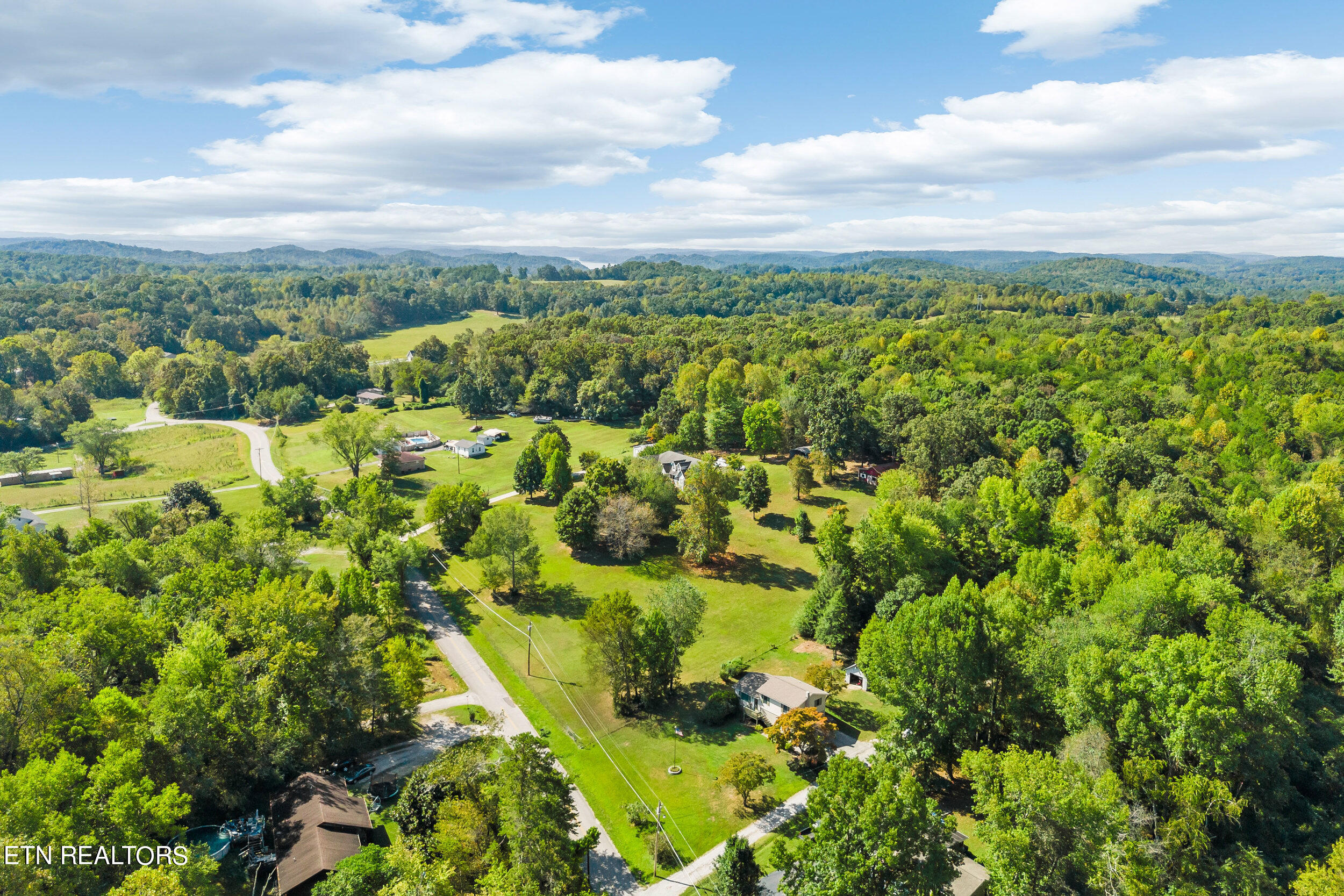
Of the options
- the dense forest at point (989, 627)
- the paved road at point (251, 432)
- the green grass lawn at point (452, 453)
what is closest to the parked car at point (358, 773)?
the dense forest at point (989, 627)

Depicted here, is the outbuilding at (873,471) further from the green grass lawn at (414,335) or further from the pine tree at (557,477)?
the green grass lawn at (414,335)

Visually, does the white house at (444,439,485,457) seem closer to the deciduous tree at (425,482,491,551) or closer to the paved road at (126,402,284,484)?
the paved road at (126,402,284,484)

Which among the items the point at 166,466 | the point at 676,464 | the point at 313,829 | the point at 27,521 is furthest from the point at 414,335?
the point at 313,829

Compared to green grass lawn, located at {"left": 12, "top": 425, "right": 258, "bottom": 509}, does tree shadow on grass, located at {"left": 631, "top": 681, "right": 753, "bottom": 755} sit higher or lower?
lower

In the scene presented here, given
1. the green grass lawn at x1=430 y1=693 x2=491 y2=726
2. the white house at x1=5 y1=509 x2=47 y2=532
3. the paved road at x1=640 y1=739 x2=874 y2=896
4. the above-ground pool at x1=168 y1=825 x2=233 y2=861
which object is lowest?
the paved road at x1=640 y1=739 x2=874 y2=896

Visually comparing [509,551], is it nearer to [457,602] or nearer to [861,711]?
[457,602]

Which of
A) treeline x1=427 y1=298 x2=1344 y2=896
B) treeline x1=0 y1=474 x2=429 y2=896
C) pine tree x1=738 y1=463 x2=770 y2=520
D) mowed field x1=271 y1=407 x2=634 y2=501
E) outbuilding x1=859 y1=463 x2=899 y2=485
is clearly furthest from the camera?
mowed field x1=271 y1=407 x2=634 y2=501

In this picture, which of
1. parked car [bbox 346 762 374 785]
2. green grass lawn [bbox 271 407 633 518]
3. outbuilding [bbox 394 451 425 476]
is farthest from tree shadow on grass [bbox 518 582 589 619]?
outbuilding [bbox 394 451 425 476]
